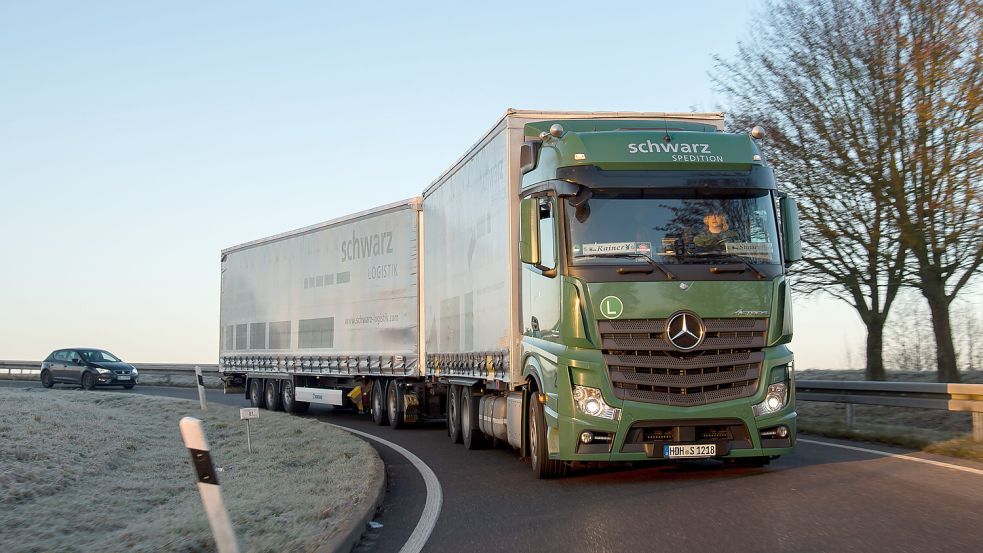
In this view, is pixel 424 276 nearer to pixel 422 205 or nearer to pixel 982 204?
pixel 422 205

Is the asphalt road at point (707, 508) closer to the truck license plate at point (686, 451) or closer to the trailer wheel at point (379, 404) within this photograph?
the truck license plate at point (686, 451)

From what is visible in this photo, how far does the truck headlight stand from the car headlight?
1.37 meters

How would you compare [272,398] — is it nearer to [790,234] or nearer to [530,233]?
[530,233]

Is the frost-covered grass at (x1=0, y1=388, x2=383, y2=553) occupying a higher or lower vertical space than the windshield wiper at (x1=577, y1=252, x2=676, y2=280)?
lower

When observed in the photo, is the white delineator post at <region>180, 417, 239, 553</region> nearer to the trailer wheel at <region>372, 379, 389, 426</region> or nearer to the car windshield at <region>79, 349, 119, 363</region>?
the trailer wheel at <region>372, 379, 389, 426</region>

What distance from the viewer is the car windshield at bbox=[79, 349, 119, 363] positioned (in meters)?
38.8

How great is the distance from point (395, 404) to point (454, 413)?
3982 mm

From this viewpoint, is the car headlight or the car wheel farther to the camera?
the car wheel

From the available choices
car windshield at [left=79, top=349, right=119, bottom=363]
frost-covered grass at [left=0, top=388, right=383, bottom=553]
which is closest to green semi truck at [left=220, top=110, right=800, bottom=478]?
frost-covered grass at [left=0, top=388, right=383, bottom=553]

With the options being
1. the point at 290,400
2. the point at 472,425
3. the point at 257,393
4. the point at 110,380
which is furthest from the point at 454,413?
the point at 110,380

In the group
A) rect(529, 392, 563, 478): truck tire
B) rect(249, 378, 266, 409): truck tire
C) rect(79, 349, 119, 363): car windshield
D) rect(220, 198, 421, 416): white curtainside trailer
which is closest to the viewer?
rect(529, 392, 563, 478): truck tire

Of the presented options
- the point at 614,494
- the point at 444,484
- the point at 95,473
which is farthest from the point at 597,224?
the point at 95,473

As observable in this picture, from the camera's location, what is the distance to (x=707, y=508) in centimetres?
835

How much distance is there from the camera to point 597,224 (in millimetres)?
10094
